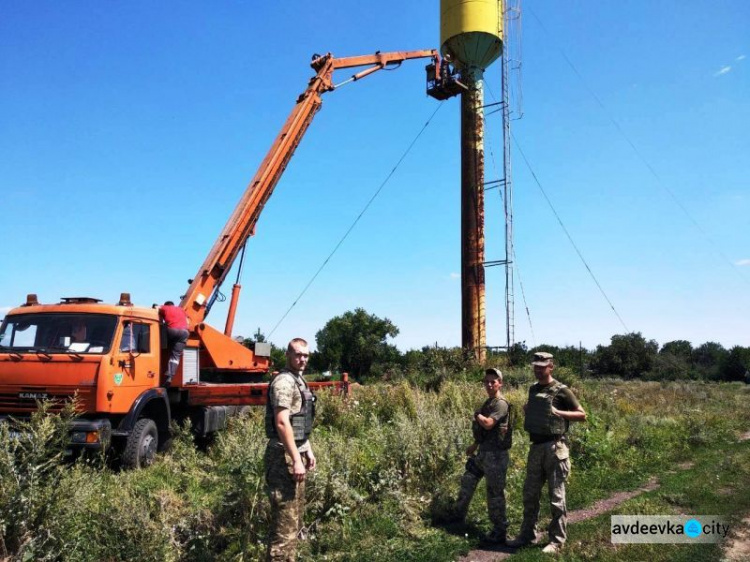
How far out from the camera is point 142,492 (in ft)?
19.9

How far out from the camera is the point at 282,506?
4.21 metres

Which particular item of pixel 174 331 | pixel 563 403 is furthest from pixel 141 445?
pixel 563 403

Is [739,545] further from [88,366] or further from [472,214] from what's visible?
[472,214]

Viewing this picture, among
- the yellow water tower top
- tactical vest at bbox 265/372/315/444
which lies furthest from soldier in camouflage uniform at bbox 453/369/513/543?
the yellow water tower top

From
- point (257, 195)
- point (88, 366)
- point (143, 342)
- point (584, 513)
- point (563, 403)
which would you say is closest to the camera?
point (563, 403)

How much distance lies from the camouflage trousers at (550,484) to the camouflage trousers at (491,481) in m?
0.24

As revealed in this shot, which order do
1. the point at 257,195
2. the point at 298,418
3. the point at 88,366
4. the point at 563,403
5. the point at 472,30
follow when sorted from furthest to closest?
the point at 472,30, the point at 257,195, the point at 88,366, the point at 563,403, the point at 298,418

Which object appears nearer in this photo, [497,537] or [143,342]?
[497,537]

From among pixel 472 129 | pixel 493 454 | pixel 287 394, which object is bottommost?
pixel 493 454

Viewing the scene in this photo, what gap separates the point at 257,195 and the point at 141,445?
20.3 feet

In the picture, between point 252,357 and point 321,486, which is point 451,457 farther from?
point 252,357

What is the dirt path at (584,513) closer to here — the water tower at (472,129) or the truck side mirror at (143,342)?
the truck side mirror at (143,342)

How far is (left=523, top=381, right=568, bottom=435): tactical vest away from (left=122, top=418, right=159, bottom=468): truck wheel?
18.4ft

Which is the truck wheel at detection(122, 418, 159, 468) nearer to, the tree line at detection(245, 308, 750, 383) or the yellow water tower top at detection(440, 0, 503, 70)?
→ the tree line at detection(245, 308, 750, 383)
